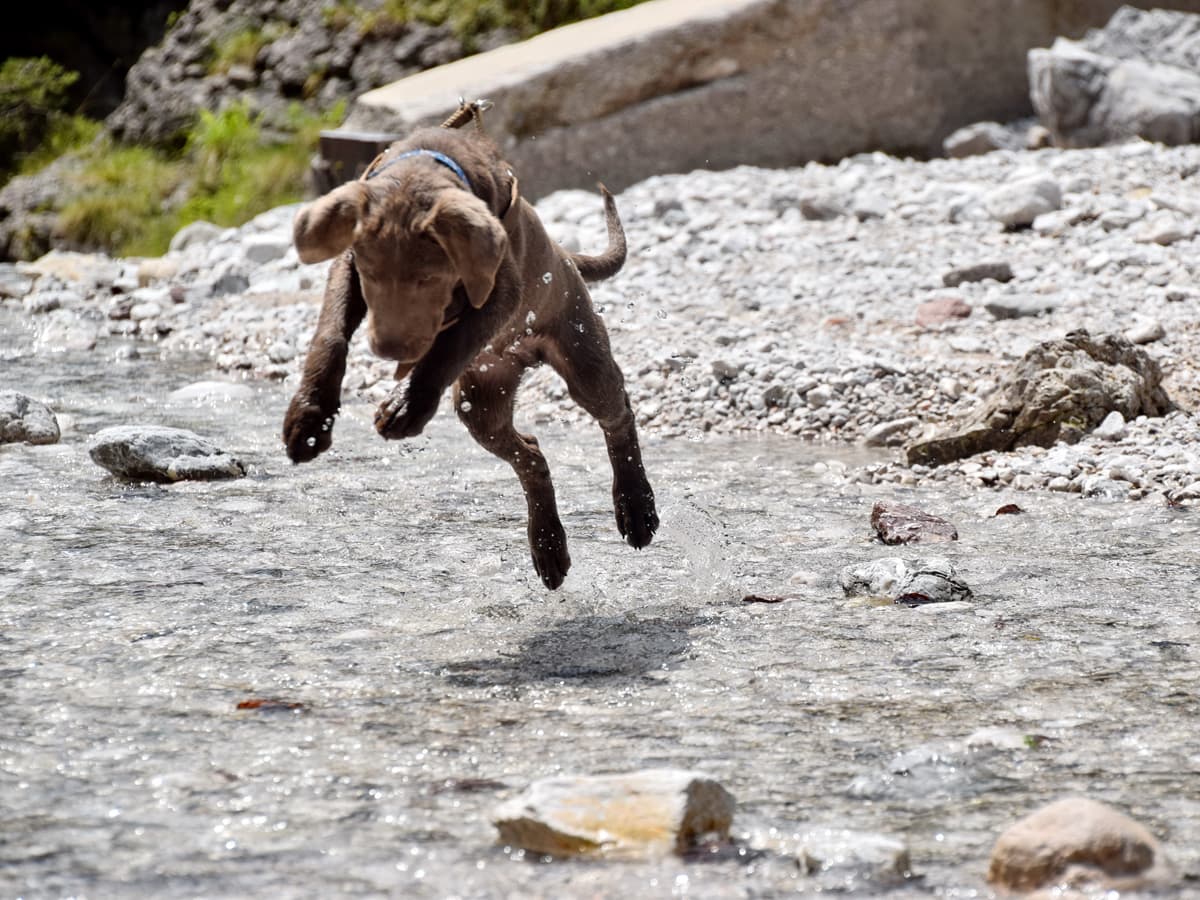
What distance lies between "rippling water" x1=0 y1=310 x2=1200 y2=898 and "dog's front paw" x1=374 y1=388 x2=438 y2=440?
66 centimetres

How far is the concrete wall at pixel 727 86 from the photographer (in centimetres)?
1279

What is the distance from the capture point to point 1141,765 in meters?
3.46

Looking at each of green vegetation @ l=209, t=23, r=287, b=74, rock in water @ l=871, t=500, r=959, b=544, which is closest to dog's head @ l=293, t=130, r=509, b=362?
rock in water @ l=871, t=500, r=959, b=544

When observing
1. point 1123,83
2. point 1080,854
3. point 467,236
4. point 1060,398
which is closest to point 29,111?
point 1123,83

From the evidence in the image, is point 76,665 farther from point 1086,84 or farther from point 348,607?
point 1086,84

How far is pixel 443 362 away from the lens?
411cm

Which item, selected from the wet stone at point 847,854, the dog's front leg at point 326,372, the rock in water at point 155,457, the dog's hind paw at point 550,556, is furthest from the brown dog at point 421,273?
the rock in water at point 155,457

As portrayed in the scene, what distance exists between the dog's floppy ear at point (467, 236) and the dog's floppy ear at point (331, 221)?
0.20 meters

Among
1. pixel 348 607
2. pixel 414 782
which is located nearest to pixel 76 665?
pixel 348 607

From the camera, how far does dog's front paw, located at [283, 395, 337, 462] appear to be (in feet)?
12.9

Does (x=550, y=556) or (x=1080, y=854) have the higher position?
(x=1080, y=854)

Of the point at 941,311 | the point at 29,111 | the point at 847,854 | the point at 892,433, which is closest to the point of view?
the point at 847,854

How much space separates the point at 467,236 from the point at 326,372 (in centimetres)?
53

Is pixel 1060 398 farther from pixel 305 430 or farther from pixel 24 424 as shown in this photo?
pixel 24 424
